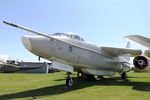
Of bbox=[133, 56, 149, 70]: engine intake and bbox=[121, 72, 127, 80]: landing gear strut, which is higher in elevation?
bbox=[133, 56, 149, 70]: engine intake

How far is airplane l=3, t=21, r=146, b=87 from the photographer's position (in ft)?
50.1

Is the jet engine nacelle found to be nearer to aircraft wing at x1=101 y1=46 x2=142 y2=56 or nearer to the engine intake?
the engine intake

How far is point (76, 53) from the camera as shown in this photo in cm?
1830

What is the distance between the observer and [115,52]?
918 inches

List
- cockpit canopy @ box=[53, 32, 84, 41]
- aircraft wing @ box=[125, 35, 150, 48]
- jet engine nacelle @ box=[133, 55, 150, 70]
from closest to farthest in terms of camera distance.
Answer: aircraft wing @ box=[125, 35, 150, 48], cockpit canopy @ box=[53, 32, 84, 41], jet engine nacelle @ box=[133, 55, 150, 70]

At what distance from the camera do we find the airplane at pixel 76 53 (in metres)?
15.3

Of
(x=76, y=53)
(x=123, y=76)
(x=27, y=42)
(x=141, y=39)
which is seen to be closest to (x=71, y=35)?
(x=76, y=53)

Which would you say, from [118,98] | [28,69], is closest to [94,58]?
[118,98]

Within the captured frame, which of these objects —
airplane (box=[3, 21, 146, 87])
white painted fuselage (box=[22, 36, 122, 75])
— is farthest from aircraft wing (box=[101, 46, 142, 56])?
white painted fuselage (box=[22, 36, 122, 75])

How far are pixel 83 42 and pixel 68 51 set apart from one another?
2409mm

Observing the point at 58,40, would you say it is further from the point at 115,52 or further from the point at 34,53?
the point at 115,52

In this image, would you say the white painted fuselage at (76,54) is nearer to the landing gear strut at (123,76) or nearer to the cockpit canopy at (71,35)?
the cockpit canopy at (71,35)

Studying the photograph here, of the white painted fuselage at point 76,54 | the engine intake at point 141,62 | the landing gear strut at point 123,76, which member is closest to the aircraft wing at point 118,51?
the white painted fuselage at point 76,54

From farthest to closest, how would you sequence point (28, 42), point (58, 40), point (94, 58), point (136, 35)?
point (94, 58) < point (58, 40) < point (28, 42) < point (136, 35)
